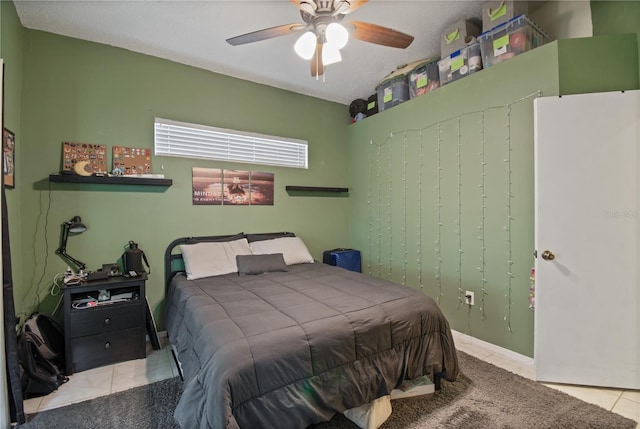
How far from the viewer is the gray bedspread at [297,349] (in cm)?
133

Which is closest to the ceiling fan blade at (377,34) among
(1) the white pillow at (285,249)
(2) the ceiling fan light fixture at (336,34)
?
(2) the ceiling fan light fixture at (336,34)

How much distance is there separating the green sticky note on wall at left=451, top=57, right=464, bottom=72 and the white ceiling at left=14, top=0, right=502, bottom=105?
30cm

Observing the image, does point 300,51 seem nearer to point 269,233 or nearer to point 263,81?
point 263,81

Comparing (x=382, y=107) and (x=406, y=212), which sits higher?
(x=382, y=107)

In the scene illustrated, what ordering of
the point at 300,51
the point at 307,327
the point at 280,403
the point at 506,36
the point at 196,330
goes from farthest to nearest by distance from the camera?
the point at 506,36 < the point at 300,51 < the point at 196,330 < the point at 307,327 < the point at 280,403

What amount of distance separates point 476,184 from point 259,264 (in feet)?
7.17

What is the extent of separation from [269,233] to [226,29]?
2.13 metres

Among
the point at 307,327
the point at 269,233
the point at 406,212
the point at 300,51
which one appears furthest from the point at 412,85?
the point at 307,327

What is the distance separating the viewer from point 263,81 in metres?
3.55

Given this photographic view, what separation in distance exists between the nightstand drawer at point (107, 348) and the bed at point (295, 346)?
0.34m

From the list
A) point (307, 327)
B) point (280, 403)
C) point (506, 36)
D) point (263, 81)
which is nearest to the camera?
point (280, 403)

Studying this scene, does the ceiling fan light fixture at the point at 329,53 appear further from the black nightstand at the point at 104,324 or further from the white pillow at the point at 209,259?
the black nightstand at the point at 104,324

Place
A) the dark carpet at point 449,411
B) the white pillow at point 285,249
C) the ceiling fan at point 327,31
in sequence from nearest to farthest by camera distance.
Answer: the dark carpet at point 449,411, the ceiling fan at point 327,31, the white pillow at point 285,249

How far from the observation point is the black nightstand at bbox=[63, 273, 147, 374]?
2.26 meters
